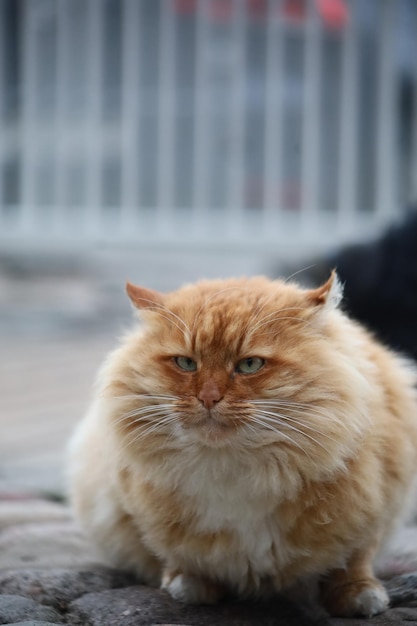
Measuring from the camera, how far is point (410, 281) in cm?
304

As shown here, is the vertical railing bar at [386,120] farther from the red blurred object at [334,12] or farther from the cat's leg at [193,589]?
the cat's leg at [193,589]

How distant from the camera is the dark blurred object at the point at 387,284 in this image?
3.02 metres

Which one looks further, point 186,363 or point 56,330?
point 56,330

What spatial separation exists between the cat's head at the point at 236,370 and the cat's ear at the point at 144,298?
20mm

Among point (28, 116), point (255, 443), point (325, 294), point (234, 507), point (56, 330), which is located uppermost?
point (28, 116)

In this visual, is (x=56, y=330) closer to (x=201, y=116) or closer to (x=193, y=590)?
(x=201, y=116)

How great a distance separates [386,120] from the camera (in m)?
5.44

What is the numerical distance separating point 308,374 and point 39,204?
4.51 meters

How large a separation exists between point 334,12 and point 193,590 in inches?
174

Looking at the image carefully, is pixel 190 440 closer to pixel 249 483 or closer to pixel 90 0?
pixel 249 483

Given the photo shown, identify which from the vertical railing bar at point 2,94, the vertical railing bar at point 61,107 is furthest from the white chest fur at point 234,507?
the vertical railing bar at point 2,94

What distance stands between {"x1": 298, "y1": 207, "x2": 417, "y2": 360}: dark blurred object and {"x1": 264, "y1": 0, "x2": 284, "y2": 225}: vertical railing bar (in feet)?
8.11

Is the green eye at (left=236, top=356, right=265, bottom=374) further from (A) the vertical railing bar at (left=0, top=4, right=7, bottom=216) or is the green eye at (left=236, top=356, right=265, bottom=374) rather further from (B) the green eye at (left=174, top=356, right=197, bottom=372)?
(A) the vertical railing bar at (left=0, top=4, right=7, bottom=216)

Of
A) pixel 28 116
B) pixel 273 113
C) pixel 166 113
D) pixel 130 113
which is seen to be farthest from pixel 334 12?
pixel 28 116
